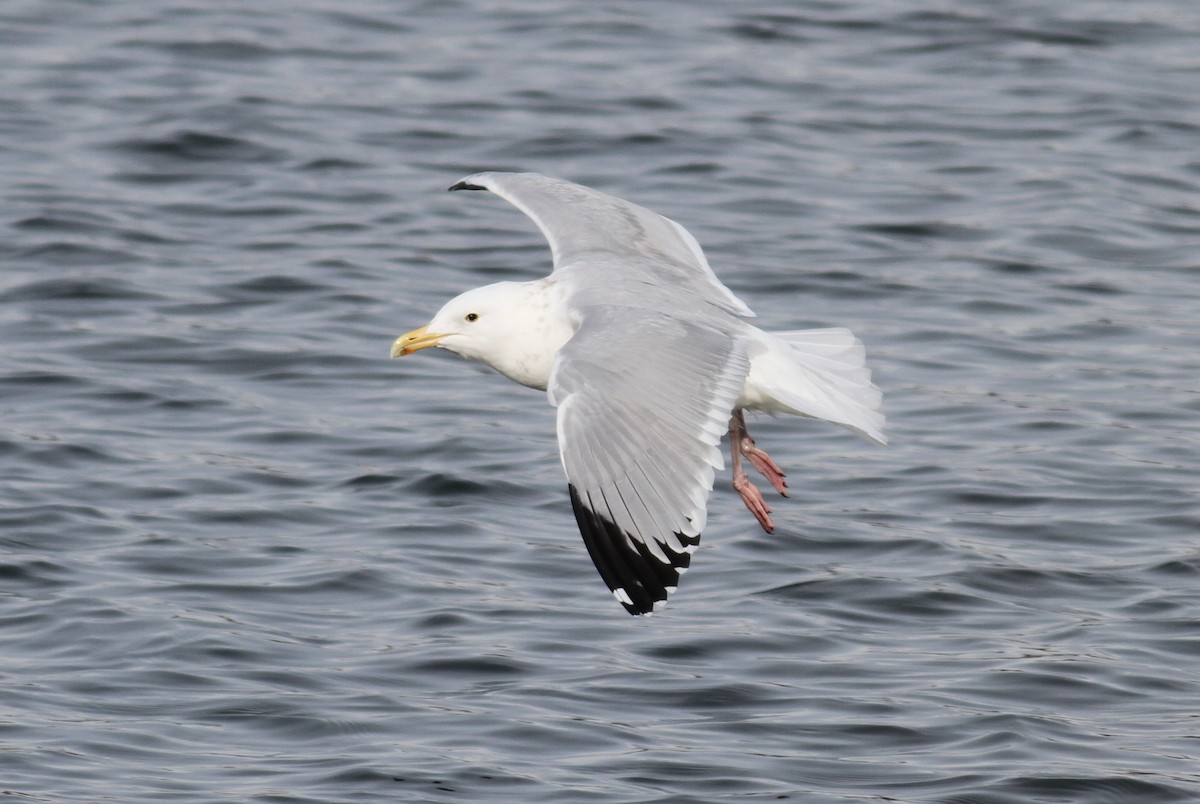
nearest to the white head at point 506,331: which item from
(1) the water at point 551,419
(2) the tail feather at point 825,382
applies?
(2) the tail feather at point 825,382

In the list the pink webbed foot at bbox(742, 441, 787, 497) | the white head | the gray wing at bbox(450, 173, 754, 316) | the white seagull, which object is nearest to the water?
the pink webbed foot at bbox(742, 441, 787, 497)

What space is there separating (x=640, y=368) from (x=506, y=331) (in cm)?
103

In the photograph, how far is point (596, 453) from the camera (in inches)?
240

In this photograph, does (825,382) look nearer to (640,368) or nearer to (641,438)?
(640,368)

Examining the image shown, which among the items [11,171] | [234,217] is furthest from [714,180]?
[11,171]

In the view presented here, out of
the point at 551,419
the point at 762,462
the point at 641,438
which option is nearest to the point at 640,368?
the point at 641,438

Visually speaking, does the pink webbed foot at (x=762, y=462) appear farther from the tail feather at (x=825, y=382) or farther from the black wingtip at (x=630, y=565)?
the black wingtip at (x=630, y=565)

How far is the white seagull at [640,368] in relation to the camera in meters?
5.95

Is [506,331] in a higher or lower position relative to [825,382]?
higher

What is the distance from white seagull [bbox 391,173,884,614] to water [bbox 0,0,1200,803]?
40.6 inches

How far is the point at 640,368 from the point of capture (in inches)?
252

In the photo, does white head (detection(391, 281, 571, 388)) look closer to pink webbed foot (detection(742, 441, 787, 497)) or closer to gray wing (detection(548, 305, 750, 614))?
gray wing (detection(548, 305, 750, 614))

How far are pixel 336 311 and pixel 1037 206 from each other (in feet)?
15.1

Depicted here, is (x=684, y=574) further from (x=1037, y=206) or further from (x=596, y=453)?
(x=1037, y=206)
